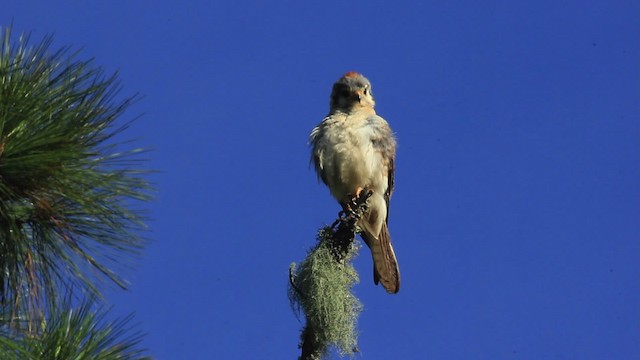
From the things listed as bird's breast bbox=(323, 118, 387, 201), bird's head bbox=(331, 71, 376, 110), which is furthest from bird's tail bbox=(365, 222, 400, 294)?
bird's head bbox=(331, 71, 376, 110)

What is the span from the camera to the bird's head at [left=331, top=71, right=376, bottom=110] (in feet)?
21.4

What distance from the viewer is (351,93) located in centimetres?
655

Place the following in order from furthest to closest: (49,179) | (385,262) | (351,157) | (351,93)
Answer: (351,93), (385,262), (351,157), (49,179)

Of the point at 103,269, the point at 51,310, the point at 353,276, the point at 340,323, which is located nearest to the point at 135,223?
the point at 103,269

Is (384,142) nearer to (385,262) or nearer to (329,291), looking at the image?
(385,262)

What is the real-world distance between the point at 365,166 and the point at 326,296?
1644 mm

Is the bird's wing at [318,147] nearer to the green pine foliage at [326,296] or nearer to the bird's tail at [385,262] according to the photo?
the bird's tail at [385,262]

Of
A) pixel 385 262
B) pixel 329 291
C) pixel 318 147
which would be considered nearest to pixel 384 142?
pixel 318 147

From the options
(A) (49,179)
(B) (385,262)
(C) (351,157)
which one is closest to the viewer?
(A) (49,179)

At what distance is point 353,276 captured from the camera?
4.93 meters

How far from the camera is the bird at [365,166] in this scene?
20.0ft

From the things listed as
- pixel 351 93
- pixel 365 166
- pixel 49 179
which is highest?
pixel 351 93

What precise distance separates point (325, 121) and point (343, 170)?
0.40 meters

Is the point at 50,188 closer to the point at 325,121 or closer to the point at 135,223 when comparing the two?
the point at 135,223
